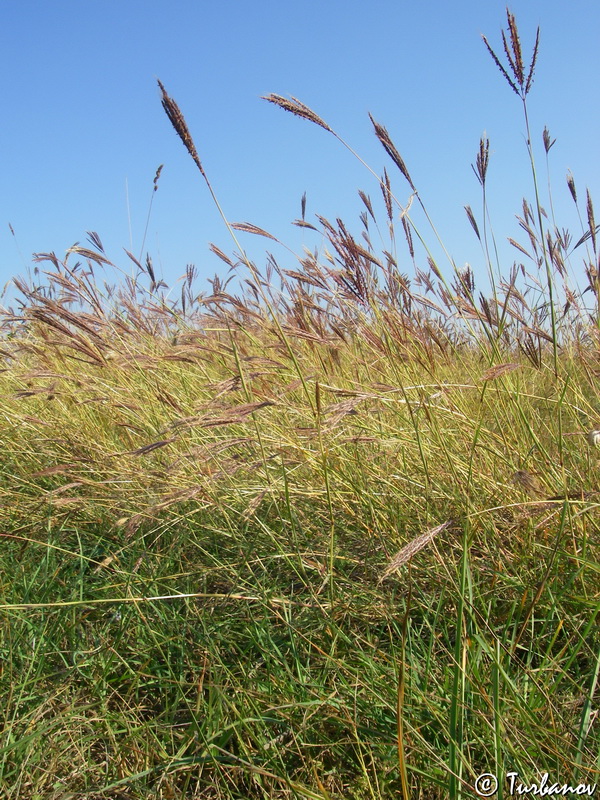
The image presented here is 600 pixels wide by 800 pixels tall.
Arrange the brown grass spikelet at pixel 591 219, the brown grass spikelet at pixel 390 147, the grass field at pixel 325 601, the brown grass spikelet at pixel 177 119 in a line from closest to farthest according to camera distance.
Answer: the grass field at pixel 325 601 < the brown grass spikelet at pixel 177 119 < the brown grass spikelet at pixel 390 147 < the brown grass spikelet at pixel 591 219

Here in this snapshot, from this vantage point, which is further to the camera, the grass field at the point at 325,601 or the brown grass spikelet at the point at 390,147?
the brown grass spikelet at the point at 390,147

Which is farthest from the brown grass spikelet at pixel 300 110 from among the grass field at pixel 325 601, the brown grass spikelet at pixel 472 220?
the brown grass spikelet at pixel 472 220

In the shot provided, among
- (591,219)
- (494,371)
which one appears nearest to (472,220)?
(591,219)

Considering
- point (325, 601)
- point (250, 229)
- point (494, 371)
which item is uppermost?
point (250, 229)

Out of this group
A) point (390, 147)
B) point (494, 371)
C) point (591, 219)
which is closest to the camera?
point (494, 371)

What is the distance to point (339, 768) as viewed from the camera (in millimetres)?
1094

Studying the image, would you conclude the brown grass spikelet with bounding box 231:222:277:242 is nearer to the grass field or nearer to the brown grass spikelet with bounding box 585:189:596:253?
the grass field

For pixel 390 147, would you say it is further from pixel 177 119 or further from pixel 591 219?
pixel 591 219

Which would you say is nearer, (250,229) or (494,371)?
(494,371)

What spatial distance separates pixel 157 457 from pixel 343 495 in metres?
0.83

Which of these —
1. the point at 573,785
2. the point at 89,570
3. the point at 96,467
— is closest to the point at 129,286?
the point at 96,467

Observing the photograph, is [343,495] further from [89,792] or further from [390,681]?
[89,792]

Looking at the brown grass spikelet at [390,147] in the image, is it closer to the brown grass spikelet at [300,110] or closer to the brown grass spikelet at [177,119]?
the brown grass spikelet at [300,110]

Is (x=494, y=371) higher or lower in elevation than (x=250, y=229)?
lower
